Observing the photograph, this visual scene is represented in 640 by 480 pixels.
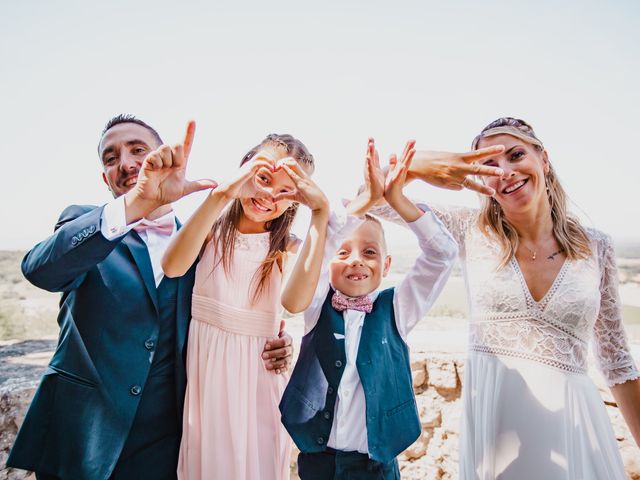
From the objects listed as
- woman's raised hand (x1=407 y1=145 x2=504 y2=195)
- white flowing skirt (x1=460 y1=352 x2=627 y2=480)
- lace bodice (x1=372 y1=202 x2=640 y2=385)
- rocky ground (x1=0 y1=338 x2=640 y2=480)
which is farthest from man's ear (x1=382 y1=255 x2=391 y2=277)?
rocky ground (x1=0 y1=338 x2=640 y2=480)

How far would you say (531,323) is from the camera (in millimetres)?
1776

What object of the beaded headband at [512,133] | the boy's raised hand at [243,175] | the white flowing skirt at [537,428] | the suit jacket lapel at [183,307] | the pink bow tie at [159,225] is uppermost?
the beaded headband at [512,133]

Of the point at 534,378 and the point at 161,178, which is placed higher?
the point at 161,178

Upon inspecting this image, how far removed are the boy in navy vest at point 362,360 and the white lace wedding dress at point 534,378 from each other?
1.13ft

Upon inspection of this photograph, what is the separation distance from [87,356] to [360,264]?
3.89ft

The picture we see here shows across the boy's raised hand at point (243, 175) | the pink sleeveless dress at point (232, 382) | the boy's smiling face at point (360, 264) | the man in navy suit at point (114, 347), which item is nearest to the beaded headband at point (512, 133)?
the boy's smiling face at point (360, 264)

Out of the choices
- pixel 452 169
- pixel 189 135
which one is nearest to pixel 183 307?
pixel 189 135

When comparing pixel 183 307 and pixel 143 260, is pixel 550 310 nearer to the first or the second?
pixel 183 307

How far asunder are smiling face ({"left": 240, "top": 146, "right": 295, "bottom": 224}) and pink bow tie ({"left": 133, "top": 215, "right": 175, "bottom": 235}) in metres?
0.35

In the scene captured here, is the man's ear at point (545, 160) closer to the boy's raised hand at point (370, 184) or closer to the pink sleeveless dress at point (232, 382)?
the boy's raised hand at point (370, 184)

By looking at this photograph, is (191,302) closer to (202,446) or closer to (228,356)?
(228,356)

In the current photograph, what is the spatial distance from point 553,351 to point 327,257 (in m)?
1.09

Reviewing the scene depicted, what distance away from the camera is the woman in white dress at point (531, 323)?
165 cm

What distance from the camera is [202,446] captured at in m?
1.55
